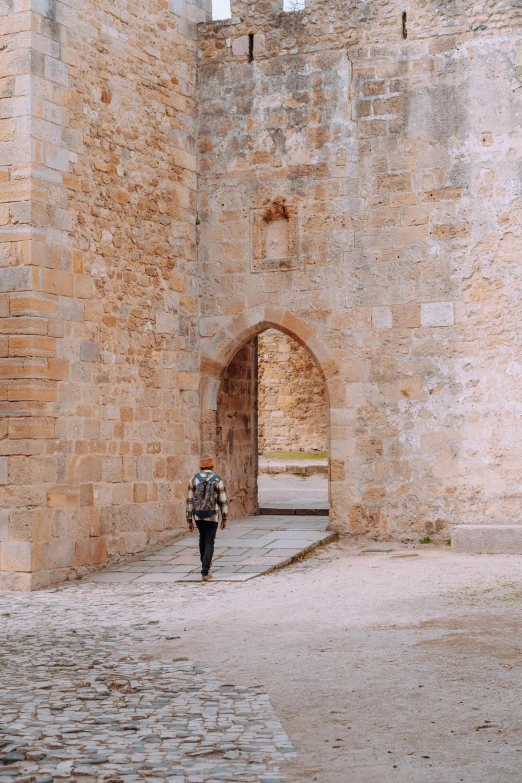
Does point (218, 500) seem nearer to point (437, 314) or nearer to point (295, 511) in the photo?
point (437, 314)

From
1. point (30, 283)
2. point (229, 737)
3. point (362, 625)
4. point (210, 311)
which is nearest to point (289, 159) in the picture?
point (210, 311)

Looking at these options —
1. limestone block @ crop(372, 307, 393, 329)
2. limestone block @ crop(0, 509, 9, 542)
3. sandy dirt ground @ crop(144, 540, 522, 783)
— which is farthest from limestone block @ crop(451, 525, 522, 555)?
limestone block @ crop(0, 509, 9, 542)

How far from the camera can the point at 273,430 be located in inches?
768

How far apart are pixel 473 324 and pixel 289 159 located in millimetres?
2477

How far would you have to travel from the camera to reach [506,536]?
923 cm

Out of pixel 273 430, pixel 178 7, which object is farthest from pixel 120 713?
pixel 273 430

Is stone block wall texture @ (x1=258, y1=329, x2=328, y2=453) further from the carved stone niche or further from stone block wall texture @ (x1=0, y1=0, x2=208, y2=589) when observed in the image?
stone block wall texture @ (x1=0, y1=0, x2=208, y2=589)

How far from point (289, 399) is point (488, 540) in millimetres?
10395

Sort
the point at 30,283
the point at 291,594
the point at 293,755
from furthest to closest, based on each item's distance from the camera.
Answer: the point at 30,283
the point at 291,594
the point at 293,755

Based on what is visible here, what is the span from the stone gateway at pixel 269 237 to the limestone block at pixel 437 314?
2cm

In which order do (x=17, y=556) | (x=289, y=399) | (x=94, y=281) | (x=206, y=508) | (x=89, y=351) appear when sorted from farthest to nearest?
A: (x=289, y=399) → (x=94, y=281) → (x=89, y=351) → (x=206, y=508) → (x=17, y=556)

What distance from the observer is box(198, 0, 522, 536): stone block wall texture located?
32.1ft

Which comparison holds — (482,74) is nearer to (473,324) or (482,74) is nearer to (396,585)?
(473,324)

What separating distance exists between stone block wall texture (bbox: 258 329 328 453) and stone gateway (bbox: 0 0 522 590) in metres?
8.55
